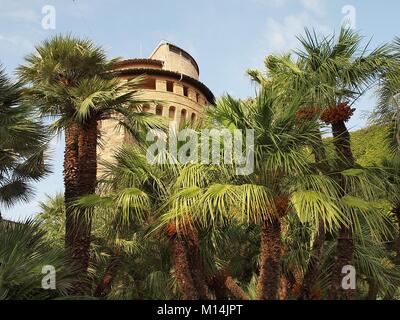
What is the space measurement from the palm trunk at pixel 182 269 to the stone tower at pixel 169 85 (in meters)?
23.1

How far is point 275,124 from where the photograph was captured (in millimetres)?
6695

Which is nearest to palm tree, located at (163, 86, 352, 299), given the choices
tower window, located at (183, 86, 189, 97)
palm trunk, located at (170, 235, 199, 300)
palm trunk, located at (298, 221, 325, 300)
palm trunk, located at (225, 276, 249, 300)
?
palm trunk, located at (170, 235, 199, 300)

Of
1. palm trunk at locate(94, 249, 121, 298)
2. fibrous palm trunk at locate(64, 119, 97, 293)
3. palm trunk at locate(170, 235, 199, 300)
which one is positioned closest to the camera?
palm trunk at locate(170, 235, 199, 300)

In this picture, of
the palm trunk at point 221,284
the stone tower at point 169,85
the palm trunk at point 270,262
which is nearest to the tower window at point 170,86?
the stone tower at point 169,85

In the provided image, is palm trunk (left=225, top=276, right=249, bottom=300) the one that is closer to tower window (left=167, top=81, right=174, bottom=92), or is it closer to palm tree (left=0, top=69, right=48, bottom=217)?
palm tree (left=0, top=69, right=48, bottom=217)

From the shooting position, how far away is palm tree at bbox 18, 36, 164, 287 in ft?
26.4

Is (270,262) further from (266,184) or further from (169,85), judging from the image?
(169,85)

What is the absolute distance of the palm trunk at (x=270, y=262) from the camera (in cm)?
639

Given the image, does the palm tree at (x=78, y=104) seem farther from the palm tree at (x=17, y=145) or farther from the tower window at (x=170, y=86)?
the tower window at (x=170, y=86)

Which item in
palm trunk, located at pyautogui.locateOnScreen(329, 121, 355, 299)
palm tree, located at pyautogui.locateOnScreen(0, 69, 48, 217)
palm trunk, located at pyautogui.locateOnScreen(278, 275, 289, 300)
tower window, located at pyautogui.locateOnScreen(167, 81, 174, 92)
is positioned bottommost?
palm trunk, located at pyautogui.locateOnScreen(278, 275, 289, 300)

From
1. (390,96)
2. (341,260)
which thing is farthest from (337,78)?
(341,260)

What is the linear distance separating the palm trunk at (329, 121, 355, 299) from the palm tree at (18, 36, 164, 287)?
11.8 ft

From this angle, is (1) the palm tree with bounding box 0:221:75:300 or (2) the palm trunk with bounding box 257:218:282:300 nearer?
(1) the palm tree with bounding box 0:221:75:300
